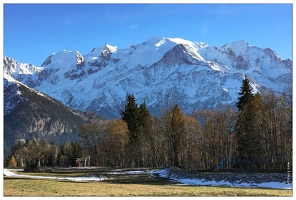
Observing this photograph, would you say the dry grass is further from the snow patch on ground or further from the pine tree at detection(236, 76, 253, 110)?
the pine tree at detection(236, 76, 253, 110)

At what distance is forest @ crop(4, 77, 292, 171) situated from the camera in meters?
46.1

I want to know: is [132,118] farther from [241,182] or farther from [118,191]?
[118,191]

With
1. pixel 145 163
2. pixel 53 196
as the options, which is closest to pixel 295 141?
pixel 53 196

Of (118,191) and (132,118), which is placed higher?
(132,118)

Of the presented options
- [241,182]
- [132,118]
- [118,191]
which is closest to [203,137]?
[132,118]

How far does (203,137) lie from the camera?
61.1 m

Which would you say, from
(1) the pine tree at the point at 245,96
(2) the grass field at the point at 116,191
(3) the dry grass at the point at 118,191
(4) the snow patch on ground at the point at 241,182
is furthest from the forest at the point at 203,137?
(3) the dry grass at the point at 118,191

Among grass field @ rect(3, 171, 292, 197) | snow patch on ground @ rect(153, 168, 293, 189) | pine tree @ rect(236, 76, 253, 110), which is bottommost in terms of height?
snow patch on ground @ rect(153, 168, 293, 189)

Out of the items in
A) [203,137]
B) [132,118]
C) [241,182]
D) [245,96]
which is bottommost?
[241,182]

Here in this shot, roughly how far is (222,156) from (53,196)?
1743 inches

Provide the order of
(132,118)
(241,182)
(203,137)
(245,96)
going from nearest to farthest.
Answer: (241,182), (245,96), (203,137), (132,118)

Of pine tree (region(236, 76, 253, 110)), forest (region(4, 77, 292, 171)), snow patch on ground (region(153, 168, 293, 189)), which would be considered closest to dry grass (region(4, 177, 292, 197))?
snow patch on ground (region(153, 168, 293, 189))

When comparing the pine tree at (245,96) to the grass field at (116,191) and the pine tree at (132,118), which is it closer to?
the pine tree at (132,118)

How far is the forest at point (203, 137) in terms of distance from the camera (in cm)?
4609
